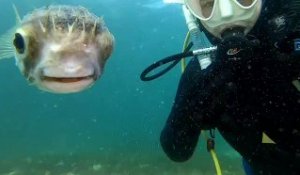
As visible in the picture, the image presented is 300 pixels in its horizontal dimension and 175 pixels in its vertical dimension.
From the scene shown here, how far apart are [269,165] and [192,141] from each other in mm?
877

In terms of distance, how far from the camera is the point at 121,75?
6862cm

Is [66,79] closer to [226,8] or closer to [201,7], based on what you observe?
[226,8]

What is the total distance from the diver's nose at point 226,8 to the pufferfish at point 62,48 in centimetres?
156

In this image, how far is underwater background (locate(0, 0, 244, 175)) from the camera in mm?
14270

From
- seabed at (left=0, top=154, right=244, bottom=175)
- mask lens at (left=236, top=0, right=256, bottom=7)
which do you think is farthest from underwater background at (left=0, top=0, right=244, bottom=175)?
mask lens at (left=236, top=0, right=256, bottom=7)

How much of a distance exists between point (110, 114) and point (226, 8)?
93965mm

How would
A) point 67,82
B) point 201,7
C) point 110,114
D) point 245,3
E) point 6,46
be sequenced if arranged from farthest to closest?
point 110,114, point 201,7, point 245,3, point 6,46, point 67,82

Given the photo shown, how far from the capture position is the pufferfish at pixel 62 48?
1.73 metres

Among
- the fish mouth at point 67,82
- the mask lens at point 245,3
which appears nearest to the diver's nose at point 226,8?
the mask lens at point 245,3

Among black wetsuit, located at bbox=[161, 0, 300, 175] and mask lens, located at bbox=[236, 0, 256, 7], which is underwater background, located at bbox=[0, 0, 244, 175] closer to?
black wetsuit, located at bbox=[161, 0, 300, 175]

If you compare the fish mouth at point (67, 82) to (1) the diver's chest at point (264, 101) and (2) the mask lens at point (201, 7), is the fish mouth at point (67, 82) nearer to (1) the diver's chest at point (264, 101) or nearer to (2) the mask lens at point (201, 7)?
(1) the diver's chest at point (264, 101)

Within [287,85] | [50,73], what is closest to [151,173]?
[287,85]

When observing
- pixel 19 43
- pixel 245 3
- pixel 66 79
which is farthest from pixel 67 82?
pixel 245 3

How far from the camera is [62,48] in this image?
1.75 meters
